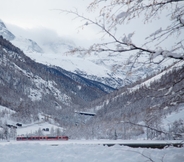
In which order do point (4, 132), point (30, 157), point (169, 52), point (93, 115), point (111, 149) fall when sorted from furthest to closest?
point (93, 115), point (4, 132), point (111, 149), point (30, 157), point (169, 52)

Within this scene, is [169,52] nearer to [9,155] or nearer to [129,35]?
[129,35]

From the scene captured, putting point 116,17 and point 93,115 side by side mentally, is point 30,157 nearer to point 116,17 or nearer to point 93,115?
point 116,17

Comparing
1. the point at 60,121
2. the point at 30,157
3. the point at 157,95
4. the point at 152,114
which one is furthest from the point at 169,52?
the point at 60,121

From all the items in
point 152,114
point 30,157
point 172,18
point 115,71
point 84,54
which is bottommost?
point 30,157

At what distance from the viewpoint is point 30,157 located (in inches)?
538

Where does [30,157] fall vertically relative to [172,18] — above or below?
below

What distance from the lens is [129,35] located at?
467cm

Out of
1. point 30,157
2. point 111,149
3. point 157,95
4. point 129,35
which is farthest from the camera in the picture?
point 111,149

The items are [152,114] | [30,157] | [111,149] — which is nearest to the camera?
[152,114]

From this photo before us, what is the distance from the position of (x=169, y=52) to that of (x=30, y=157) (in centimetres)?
1115

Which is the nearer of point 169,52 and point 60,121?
point 169,52

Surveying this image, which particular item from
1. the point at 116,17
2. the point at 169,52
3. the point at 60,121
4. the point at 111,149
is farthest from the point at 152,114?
the point at 60,121

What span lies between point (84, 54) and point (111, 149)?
1048 cm

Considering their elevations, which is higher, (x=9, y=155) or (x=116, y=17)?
(x=116, y=17)
